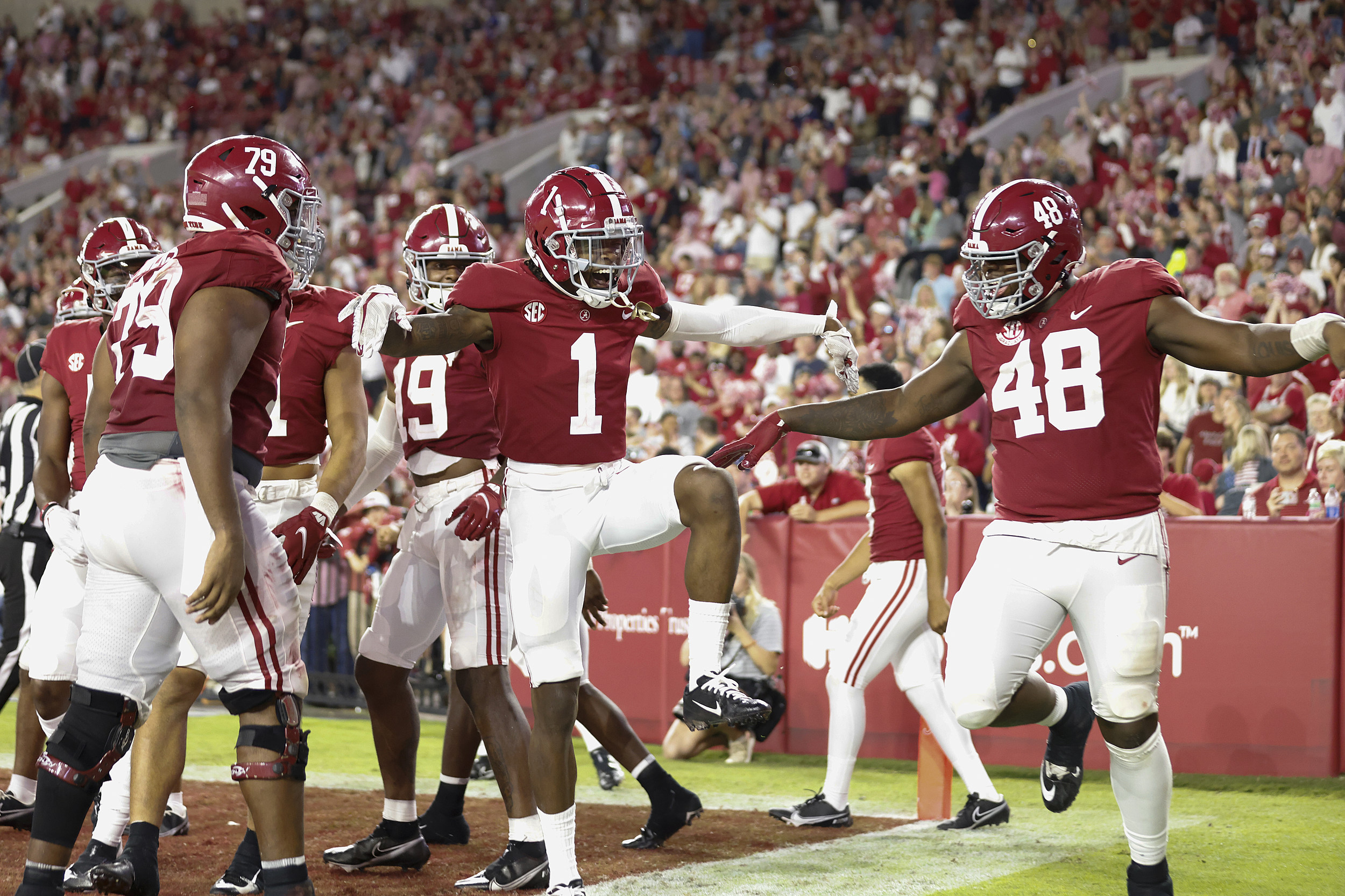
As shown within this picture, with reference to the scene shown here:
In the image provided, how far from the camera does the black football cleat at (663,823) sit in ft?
16.8

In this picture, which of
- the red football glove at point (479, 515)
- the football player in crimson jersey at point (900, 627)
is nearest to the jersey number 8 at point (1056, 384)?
the football player in crimson jersey at point (900, 627)

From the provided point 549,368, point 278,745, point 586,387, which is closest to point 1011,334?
point 586,387

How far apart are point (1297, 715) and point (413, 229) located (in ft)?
15.7

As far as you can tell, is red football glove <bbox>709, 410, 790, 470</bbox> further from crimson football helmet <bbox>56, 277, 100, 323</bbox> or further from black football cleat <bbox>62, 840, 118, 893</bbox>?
crimson football helmet <bbox>56, 277, 100, 323</bbox>

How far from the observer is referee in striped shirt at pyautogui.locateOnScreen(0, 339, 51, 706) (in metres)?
5.93

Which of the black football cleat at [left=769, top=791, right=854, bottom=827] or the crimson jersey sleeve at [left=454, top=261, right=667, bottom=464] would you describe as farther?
the black football cleat at [left=769, top=791, right=854, bottom=827]

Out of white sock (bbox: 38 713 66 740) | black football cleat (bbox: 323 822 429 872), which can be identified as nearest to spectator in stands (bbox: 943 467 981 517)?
black football cleat (bbox: 323 822 429 872)

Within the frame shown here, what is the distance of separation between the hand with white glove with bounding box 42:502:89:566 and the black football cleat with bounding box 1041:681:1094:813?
345 cm

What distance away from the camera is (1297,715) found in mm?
6707

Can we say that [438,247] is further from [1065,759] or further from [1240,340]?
[1065,759]

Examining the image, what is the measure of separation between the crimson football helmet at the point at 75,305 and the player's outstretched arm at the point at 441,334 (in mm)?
1991

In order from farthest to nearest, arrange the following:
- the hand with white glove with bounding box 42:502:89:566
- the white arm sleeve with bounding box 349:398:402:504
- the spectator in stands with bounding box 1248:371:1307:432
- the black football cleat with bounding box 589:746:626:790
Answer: the spectator in stands with bounding box 1248:371:1307:432, the black football cleat with bounding box 589:746:626:790, the white arm sleeve with bounding box 349:398:402:504, the hand with white glove with bounding box 42:502:89:566

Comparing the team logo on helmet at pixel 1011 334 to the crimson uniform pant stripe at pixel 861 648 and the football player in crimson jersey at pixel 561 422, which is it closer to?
the football player in crimson jersey at pixel 561 422

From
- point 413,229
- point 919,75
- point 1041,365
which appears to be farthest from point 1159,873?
point 919,75
